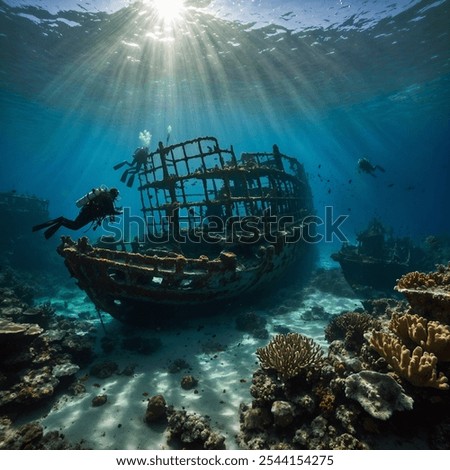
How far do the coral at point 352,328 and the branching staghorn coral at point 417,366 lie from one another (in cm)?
218

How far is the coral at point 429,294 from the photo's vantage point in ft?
16.8

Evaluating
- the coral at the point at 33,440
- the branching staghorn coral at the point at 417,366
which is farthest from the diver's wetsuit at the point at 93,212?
the branching staghorn coral at the point at 417,366

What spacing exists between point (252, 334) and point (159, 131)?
167 ft

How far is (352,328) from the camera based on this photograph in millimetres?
7516

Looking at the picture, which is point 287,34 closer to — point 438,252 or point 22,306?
point 438,252

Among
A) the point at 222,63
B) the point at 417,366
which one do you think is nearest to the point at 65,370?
the point at 417,366

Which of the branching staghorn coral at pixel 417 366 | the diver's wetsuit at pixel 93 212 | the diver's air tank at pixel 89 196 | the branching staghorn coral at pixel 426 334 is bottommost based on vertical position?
the branching staghorn coral at pixel 417 366

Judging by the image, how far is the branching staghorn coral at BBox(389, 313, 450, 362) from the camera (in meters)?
4.24

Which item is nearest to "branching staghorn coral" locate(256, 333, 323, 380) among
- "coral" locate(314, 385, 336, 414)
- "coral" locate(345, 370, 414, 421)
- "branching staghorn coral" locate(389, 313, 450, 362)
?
"coral" locate(314, 385, 336, 414)

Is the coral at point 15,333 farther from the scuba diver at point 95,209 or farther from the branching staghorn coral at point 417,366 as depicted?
the branching staghorn coral at point 417,366

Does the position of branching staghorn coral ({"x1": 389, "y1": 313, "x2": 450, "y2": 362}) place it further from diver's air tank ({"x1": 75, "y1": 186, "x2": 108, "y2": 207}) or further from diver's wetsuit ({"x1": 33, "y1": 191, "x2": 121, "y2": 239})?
diver's air tank ({"x1": 75, "y1": 186, "x2": 108, "y2": 207})

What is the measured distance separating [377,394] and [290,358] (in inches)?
64.0

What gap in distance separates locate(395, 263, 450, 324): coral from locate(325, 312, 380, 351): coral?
135 centimetres

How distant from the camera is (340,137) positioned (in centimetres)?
6400
